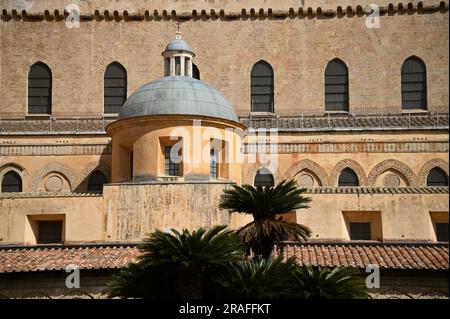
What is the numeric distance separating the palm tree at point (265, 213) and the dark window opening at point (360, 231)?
19.9ft

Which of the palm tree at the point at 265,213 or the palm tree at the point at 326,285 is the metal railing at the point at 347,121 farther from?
the palm tree at the point at 326,285

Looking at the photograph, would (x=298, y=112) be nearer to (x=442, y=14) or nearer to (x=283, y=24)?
(x=283, y=24)

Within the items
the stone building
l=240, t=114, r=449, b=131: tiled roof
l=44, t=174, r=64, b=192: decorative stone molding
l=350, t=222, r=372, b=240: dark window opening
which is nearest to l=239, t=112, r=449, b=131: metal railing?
l=240, t=114, r=449, b=131: tiled roof

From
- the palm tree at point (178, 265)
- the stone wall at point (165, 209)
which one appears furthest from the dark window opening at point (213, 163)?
the palm tree at point (178, 265)

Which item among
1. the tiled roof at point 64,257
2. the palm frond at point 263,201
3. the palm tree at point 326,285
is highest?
the palm frond at point 263,201

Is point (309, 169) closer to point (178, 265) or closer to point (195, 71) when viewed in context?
point (195, 71)

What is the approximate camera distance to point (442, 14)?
31.7 metres

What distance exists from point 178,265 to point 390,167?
13611 mm

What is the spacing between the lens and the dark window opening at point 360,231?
24908mm

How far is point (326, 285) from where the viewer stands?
52.0ft

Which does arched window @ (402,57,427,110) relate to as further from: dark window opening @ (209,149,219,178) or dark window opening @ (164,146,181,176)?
dark window opening @ (164,146,181,176)
